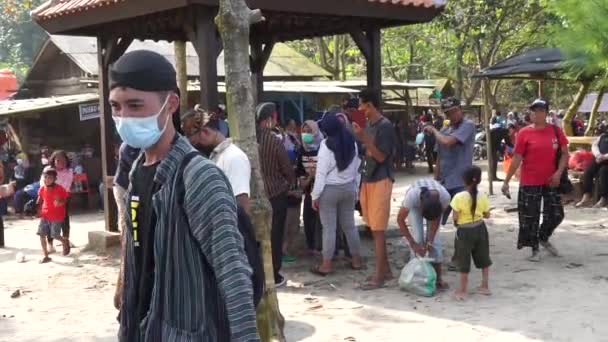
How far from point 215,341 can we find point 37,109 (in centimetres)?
1350

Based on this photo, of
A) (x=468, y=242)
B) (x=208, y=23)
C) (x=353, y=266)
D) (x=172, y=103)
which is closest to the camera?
(x=172, y=103)

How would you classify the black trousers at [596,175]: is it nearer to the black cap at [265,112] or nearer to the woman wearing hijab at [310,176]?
the woman wearing hijab at [310,176]

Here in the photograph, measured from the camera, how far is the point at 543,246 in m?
8.02

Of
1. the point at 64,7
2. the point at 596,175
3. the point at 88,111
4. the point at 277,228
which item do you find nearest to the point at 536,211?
the point at 277,228

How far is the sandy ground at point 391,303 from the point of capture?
220 inches

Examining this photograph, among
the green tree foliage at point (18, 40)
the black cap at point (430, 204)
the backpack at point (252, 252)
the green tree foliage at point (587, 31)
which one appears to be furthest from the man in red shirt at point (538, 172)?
the green tree foliage at point (18, 40)

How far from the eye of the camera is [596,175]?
11.5 m

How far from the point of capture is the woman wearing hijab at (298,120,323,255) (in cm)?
827

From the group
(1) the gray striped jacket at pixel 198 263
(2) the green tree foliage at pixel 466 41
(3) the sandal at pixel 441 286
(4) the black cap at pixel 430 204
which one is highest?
(2) the green tree foliage at pixel 466 41

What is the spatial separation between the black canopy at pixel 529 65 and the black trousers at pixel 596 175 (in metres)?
1.84

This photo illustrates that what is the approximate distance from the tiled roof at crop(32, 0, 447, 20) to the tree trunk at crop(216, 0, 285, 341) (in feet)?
12.4

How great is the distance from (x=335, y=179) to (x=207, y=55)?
1.92 meters

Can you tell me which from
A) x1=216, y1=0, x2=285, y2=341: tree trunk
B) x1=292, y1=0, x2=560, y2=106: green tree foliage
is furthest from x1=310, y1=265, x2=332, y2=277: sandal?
x1=292, y1=0, x2=560, y2=106: green tree foliage

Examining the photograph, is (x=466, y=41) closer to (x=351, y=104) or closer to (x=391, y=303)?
(x=351, y=104)
